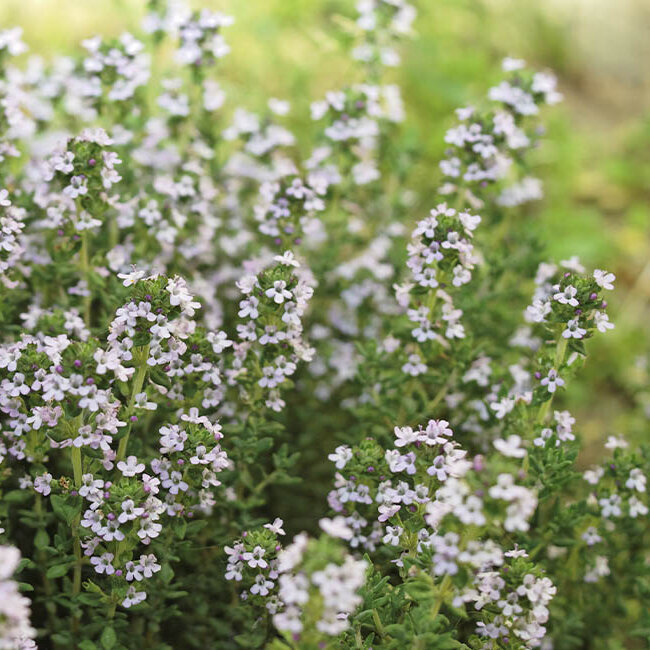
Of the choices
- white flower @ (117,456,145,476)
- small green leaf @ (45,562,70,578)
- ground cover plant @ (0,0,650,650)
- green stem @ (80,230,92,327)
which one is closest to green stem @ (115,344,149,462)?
ground cover plant @ (0,0,650,650)

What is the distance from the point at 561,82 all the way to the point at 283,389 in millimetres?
5920

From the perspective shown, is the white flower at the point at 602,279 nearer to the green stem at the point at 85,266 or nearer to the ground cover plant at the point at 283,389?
the ground cover plant at the point at 283,389

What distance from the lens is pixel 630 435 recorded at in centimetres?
461

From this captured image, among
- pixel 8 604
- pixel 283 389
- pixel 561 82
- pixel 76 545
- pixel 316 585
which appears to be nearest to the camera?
pixel 8 604

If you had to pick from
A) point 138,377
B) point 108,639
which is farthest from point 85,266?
point 108,639

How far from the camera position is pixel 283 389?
12.9 ft

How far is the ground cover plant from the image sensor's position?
2.82 meters

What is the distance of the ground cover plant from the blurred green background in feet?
4.45

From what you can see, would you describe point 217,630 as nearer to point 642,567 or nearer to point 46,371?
point 46,371

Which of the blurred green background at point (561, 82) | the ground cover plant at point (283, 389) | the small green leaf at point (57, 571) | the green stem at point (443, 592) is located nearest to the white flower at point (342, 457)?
the ground cover plant at point (283, 389)

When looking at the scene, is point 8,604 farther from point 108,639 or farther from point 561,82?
point 561,82

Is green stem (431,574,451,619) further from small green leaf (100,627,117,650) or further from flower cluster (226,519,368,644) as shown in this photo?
small green leaf (100,627,117,650)

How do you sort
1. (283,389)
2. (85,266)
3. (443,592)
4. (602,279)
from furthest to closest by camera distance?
(283,389)
(85,266)
(602,279)
(443,592)

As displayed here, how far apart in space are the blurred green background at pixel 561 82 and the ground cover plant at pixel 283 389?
136 cm
